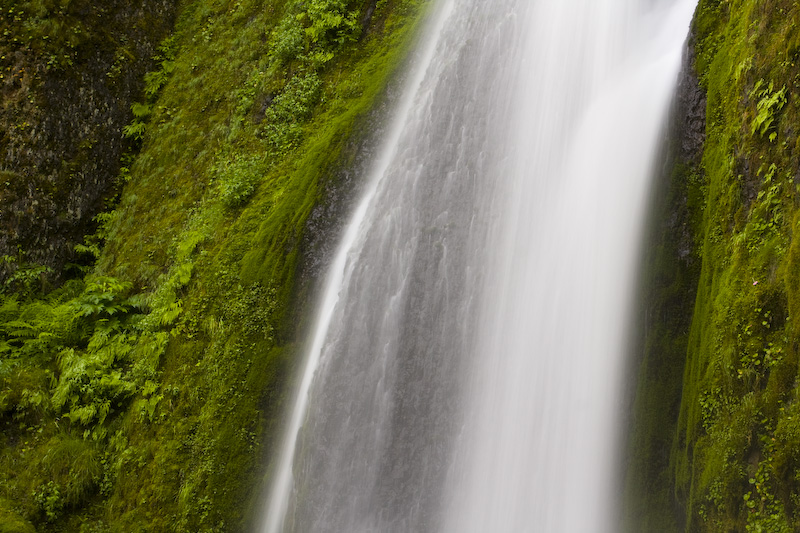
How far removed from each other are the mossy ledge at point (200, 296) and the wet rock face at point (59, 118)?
0.37m

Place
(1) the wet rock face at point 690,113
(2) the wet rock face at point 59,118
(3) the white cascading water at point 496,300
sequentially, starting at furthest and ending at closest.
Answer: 1. (2) the wet rock face at point 59,118
2. (3) the white cascading water at point 496,300
3. (1) the wet rock face at point 690,113

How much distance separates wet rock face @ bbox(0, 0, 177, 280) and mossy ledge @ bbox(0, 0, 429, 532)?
367 mm

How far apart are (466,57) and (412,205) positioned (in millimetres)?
2464

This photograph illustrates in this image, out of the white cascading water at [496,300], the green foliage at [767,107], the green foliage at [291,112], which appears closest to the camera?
the green foliage at [767,107]

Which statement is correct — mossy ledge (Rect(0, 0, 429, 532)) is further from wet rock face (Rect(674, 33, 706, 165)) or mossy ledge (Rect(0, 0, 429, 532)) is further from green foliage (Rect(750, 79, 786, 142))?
green foliage (Rect(750, 79, 786, 142))

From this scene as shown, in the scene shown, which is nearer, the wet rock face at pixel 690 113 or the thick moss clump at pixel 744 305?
the thick moss clump at pixel 744 305

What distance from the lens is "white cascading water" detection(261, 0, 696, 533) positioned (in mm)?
6090

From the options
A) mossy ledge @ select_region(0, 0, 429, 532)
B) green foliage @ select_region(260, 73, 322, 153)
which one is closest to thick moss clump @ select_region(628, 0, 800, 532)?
mossy ledge @ select_region(0, 0, 429, 532)

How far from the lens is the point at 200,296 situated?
334 inches

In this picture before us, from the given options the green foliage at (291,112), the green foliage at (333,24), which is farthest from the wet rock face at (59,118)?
the green foliage at (333,24)

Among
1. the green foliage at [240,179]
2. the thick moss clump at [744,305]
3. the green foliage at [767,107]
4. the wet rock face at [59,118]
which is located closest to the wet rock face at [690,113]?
the thick moss clump at [744,305]

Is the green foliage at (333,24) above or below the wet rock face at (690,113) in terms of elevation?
above

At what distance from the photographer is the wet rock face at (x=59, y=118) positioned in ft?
33.1

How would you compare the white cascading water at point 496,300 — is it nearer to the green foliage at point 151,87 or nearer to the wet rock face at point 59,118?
the wet rock face at point 59,118
